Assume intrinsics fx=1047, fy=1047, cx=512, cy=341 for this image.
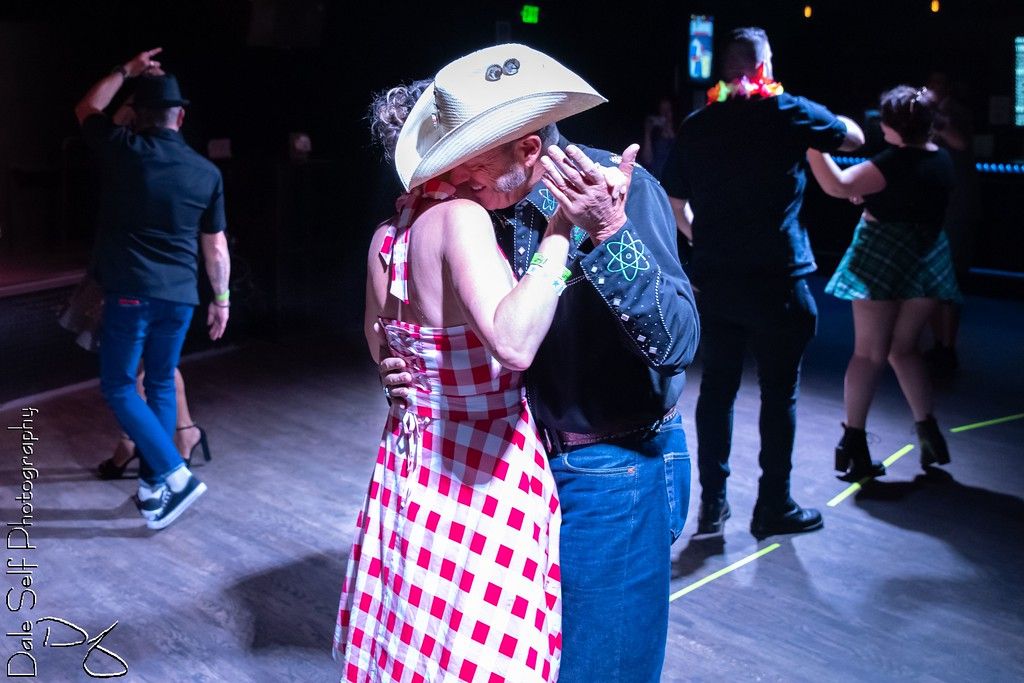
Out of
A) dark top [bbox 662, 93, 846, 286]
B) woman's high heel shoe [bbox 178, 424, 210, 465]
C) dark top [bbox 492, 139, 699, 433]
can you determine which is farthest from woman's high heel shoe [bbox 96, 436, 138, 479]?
dark top [bbox 492, 139, 699, 433]

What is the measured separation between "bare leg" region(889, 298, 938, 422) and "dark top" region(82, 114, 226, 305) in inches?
101

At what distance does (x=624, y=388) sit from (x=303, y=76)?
6.37 m

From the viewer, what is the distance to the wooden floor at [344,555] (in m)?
2.72

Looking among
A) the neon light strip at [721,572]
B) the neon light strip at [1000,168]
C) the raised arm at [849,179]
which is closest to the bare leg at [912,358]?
the raised arm at [849,179]

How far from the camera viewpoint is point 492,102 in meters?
1.46

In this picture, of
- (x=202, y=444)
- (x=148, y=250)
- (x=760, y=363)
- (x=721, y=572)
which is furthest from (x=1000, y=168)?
(x=148, y=250)

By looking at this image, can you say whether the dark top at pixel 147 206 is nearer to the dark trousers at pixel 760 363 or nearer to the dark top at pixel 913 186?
the dark trousers at pixel 760 363

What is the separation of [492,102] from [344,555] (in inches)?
85.2

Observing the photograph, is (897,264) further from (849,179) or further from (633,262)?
(633,262)

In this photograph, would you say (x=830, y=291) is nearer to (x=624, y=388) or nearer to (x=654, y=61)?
(x=624, y=388)

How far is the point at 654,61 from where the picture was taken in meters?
9.06

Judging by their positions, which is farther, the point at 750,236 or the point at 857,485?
the point at 857,485
